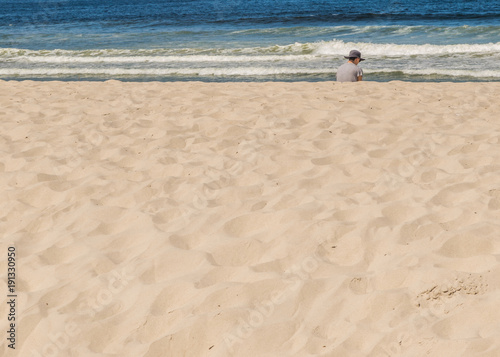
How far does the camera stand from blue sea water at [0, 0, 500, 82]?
567 inches

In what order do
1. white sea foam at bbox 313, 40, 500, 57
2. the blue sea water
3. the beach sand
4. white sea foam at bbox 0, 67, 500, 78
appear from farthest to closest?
white sea foam at bbox 313, 40, 500, 57 < the blue sea water < white sea foam at bbox 0, 67, 500, 78 < the beach sand

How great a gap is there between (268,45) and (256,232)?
630 inches

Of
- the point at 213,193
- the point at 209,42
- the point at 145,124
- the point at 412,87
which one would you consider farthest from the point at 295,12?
the point at 213,193

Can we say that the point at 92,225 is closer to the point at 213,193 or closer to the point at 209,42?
the point at 213,193

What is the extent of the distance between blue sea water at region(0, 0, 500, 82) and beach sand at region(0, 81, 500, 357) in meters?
7.42

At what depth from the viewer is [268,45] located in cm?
1920

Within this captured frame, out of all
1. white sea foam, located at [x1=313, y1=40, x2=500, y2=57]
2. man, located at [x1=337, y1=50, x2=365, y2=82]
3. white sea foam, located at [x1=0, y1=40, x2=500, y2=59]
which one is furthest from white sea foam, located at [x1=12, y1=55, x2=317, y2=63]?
man, located at [x1=337, y1=50, x2=365, y2=82]

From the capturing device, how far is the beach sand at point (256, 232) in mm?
2994

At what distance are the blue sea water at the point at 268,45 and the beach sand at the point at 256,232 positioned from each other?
24.3ft

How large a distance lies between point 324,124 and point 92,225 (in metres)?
3.26

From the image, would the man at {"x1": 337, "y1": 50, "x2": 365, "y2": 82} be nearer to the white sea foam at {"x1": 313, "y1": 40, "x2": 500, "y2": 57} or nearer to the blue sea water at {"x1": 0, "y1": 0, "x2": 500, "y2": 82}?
the blue sea water at {"x1": 0, "y1": 0, "x2": 500, "y2": 82}

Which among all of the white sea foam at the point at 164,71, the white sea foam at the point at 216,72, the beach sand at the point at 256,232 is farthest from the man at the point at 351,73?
the white sea foam at the point at 164,71

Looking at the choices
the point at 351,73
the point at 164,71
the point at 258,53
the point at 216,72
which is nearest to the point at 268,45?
the point at 258,53

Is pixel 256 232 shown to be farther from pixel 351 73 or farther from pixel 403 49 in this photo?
pixel 403 49
